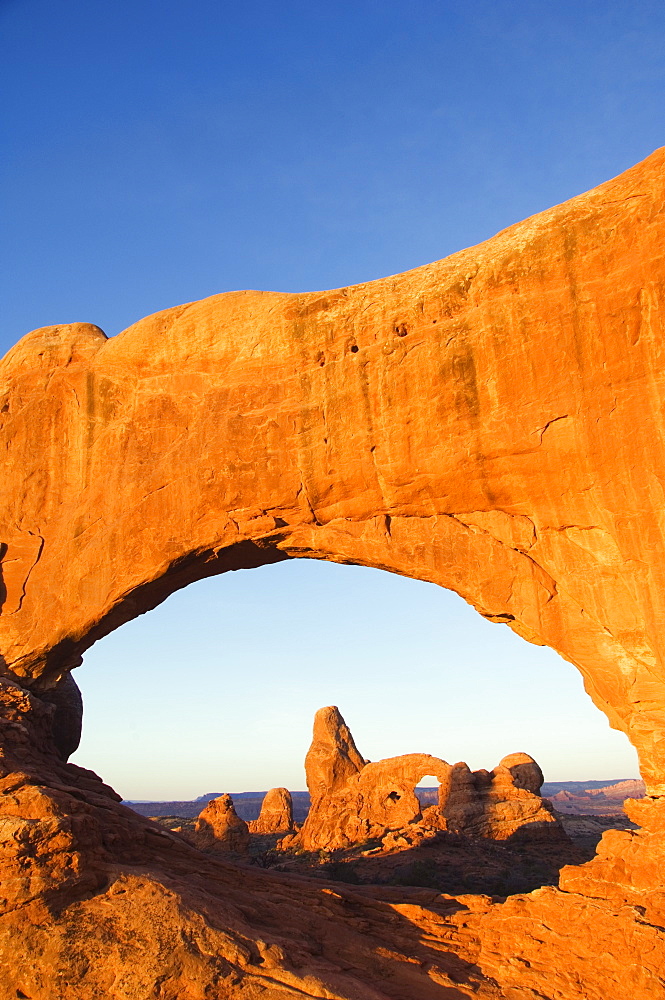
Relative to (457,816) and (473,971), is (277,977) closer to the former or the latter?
(473,971)

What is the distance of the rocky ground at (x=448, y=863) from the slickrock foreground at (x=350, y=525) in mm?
10635

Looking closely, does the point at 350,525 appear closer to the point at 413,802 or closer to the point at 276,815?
the point at 413,802

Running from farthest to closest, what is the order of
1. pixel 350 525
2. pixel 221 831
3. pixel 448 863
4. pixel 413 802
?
pixel 413 802 < pixel 221 831 < pixel 448 863 < pixel 350 525

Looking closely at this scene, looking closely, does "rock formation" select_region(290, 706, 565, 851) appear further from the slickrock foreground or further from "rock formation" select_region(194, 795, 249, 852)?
the slickrock foreground

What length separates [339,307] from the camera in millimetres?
14898

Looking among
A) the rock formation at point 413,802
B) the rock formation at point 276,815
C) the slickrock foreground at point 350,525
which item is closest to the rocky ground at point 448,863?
the rock formation at point 413,802

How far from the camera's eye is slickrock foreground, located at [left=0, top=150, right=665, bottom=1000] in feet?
32.8

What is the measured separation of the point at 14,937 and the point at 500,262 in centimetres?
1199

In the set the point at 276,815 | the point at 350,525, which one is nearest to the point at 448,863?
the point at 350,525

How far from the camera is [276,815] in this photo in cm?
4712

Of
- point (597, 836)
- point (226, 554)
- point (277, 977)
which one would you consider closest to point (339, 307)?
point (226, 554)

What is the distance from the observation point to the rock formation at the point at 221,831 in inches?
1291

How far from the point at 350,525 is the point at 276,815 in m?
37.5

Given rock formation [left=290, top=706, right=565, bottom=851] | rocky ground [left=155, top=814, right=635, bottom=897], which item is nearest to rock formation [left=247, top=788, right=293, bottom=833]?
rock formation [left=290, top=706, right=565, bottom=851]
